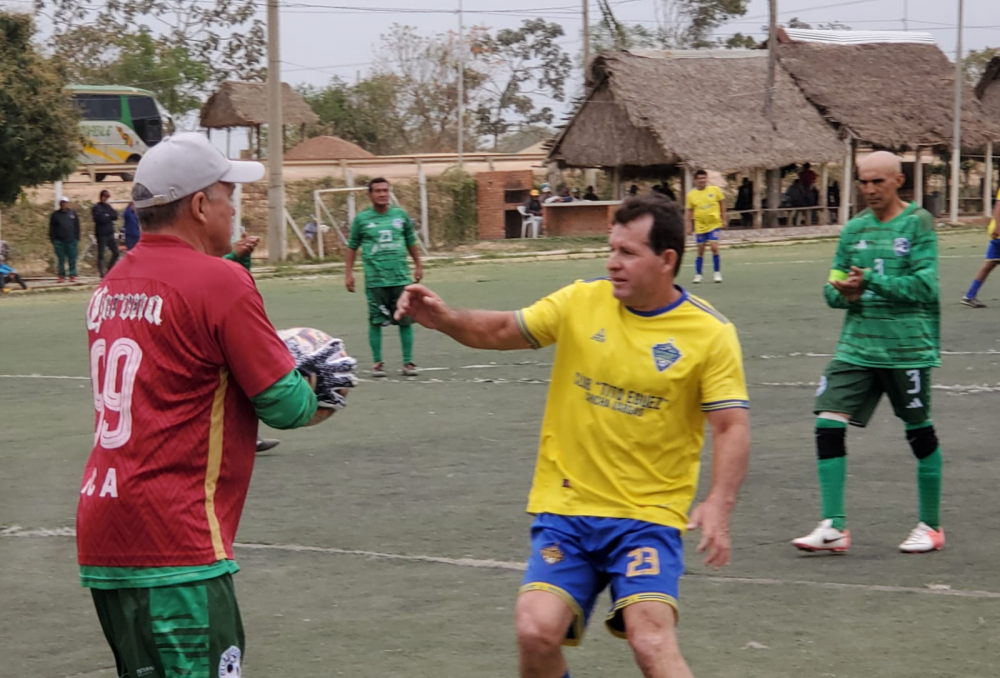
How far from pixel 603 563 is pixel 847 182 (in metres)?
40.3

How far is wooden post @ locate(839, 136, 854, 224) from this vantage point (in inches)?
1682

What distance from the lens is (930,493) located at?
277 inches

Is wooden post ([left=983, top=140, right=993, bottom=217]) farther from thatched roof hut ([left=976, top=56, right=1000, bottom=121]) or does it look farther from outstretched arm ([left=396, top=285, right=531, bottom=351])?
outstretched arm ([left=396, top=285, right=531, bottom=351])

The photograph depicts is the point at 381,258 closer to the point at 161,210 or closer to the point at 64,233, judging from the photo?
the point at 161,210

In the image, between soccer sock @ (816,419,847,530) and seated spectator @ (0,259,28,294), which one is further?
seated spectator @ (0,259,28,294)

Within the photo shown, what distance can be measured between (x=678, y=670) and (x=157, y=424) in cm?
Answer: 166

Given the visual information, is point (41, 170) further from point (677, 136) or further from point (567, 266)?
point (677, 136)

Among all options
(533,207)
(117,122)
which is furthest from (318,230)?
(117,122)

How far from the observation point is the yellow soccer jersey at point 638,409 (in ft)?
14.2

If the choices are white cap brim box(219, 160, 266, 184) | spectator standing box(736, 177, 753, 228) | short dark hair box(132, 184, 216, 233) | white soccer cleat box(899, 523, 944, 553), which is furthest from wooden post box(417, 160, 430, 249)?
short dark hair box(132, 184, 216, 233)

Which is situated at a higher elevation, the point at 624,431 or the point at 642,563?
the point at 624,431

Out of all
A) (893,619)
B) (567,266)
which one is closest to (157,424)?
(893,619)

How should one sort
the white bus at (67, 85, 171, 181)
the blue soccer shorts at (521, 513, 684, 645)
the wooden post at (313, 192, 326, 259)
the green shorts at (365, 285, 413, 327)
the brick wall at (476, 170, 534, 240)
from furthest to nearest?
the white bus at (67, 85, 171, 181)
the brick wall at (476, 170, 534, 240)
the wooden post at (313, 192, 326, 259)
the green shorts at (365, 285, 413, 327)
the blue soccer shorts at (521, 513, 684, 645)

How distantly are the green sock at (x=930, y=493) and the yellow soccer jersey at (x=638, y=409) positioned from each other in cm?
300
